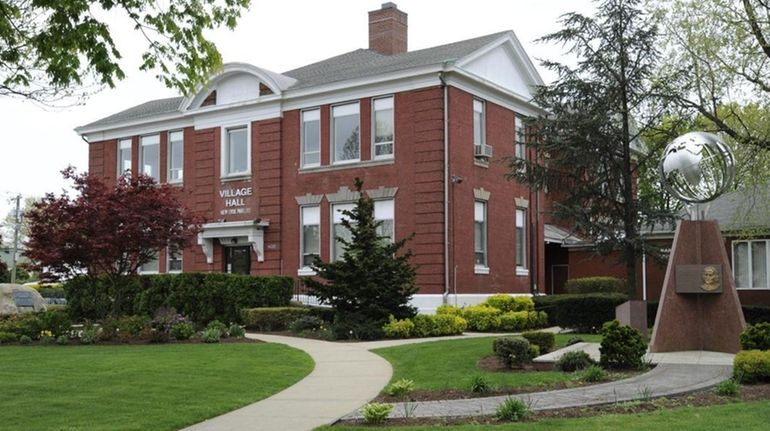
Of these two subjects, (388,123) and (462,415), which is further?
(388,123)

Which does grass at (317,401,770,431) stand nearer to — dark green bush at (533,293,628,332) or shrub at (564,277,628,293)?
dark green bush at (533,293,628,332)

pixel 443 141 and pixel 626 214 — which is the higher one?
pixel 443 141

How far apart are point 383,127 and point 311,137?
10.6 ft

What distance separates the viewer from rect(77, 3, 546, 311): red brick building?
27.2 meters

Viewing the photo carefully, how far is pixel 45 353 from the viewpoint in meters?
17.9

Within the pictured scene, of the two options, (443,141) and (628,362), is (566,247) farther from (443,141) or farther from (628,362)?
(628,362)

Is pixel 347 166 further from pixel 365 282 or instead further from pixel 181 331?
pixel 181 331

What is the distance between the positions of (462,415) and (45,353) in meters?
11.6

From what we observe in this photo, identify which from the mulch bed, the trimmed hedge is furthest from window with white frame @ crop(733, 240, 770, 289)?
the mulch bed

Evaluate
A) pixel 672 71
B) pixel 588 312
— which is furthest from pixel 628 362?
pixel 672 71

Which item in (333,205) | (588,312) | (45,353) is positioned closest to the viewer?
(45,353)

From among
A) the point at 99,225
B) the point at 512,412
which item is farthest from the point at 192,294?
the point at 512,412

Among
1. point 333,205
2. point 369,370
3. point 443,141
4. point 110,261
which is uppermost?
point 443,141

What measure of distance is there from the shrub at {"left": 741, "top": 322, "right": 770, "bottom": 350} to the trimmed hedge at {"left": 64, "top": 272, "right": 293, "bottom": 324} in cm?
1545
